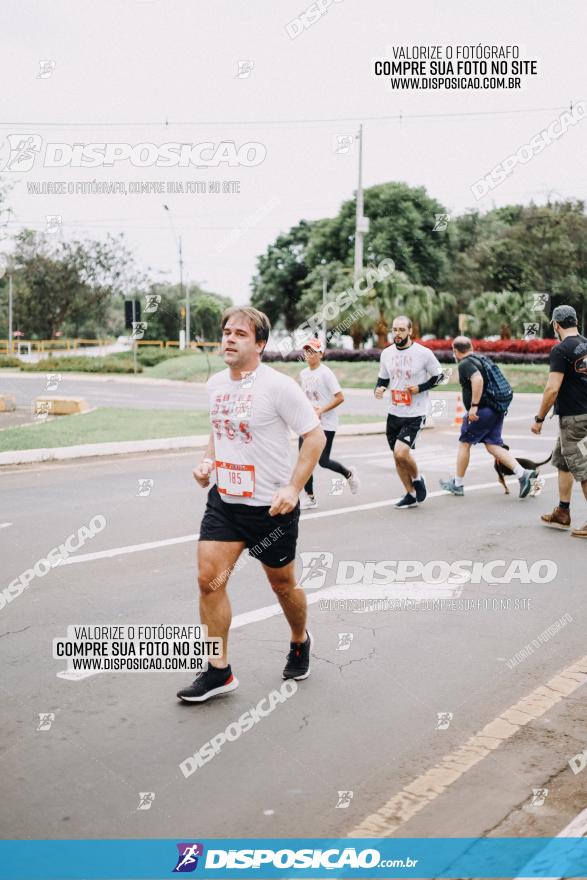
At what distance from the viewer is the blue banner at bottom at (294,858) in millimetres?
3135

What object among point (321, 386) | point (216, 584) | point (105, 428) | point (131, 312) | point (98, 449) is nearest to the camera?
point (216, 584)

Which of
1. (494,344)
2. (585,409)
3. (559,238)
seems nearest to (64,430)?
(585,409)

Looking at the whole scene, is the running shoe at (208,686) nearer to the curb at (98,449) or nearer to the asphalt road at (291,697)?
the asphalt road at (291,697)

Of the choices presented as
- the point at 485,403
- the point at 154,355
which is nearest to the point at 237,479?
the point at 485,403

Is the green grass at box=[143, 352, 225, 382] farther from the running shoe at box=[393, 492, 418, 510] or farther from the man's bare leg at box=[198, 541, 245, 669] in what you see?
the man's bare leg at box=[198, 541, 245, 669]

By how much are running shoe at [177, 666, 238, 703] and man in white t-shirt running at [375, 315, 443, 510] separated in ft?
17.6

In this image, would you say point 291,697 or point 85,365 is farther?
point 85,365

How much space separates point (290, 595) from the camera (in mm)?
4828

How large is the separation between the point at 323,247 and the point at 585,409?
174ft

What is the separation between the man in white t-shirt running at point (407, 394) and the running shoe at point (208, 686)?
5379 mm

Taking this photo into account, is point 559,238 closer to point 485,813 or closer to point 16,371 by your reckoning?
point 16,371

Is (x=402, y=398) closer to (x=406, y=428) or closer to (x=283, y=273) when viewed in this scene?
(x=406, y=428)

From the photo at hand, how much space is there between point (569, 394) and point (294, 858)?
6083 mm

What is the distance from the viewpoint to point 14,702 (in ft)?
14.9
